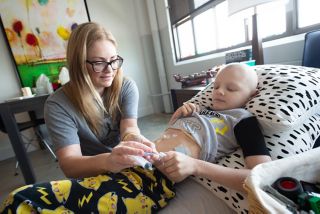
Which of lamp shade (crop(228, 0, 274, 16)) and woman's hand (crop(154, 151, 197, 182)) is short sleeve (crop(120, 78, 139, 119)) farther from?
lamp shade (crop(228, 0, 274, 16))

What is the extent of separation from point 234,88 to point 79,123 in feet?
2.39

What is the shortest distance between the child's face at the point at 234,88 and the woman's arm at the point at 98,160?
433 millimetres

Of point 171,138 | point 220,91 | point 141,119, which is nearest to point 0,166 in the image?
point 141,119

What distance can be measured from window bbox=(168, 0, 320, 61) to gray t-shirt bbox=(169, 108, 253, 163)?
106cm

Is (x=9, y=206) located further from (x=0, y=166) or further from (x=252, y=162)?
(x=0, y=166)

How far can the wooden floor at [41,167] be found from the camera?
1978mm

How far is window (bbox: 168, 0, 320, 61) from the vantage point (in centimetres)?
170

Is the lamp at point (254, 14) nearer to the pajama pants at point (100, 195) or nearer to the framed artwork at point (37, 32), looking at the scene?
the pajama pants at point (100, 195)

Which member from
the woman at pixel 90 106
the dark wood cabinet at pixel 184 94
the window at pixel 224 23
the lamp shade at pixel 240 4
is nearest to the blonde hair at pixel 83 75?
the woman at pixel 90 106

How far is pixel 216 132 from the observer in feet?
2.66

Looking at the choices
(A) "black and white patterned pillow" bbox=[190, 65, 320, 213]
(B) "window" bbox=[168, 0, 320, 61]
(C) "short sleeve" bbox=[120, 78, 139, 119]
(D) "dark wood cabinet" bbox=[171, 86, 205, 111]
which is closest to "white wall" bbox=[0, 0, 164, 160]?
(B) "window" bbox=[168, 0, 320, 61]

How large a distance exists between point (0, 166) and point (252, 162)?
10.2 ft

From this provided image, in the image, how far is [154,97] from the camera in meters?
3.89

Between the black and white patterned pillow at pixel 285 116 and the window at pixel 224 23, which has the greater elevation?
the window at pixel 224 23
